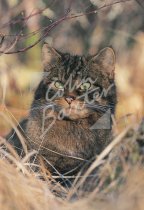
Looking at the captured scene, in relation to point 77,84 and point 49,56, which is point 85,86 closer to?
point 77,84

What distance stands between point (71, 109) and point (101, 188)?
1112 millimetres

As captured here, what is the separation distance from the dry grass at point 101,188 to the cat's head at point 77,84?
0.93 meters

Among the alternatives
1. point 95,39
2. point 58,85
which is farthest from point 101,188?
point 95,39

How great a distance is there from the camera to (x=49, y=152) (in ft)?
18.1

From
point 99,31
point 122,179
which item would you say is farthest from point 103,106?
point 99,31

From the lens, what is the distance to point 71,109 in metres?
5.28

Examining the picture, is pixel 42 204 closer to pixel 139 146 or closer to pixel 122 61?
pixel 139 146

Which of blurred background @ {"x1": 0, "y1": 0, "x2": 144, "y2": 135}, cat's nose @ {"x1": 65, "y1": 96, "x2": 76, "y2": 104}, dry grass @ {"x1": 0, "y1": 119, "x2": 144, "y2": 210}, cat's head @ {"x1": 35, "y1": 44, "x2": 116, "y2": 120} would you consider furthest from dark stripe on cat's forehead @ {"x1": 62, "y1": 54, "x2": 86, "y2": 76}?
blurred background @ {"x1": 0, "y1": 0, "x2": 144, "y2": 135}

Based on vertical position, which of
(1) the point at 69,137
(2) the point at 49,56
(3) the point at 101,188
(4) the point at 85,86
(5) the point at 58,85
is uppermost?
(2) the point at 49,56

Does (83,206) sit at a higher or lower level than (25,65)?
lower

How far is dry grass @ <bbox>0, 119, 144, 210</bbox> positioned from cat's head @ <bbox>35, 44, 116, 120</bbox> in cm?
93

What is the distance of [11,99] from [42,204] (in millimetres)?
5410

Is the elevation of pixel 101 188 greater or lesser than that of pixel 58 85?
lesser

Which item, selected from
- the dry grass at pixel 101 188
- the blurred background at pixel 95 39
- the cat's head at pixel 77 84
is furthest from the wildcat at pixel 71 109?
the blurred background at pixel 95 39
